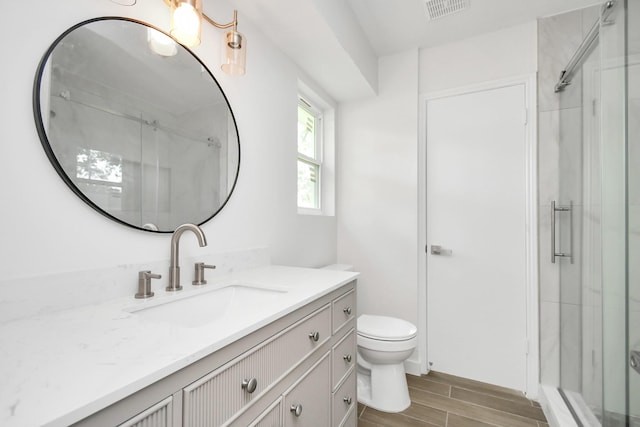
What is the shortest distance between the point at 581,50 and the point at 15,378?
254cm

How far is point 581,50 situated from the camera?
5.42 feet

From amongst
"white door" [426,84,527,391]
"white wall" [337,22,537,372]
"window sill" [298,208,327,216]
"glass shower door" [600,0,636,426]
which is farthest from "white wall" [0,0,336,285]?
"glass shower door" [600,0,636,426]

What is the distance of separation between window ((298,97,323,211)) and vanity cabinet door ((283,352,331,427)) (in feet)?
4.49

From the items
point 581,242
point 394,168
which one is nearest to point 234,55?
point 394,168

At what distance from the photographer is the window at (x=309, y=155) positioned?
8.01 feet

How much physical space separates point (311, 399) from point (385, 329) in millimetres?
946

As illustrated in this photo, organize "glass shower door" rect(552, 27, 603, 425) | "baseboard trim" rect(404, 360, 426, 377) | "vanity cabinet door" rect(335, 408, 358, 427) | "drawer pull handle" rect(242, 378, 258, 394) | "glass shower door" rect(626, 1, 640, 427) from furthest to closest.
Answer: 1. "baseboard trim" rect(404, 360, 426, 377)
2. "glass shower door" rect(552, 27, 603, 425)
3. "vanity cabinet door" rect(335, 408, 358, 427)
4. "glass shower door" rect(626, 1, 640, 427)
5. "drawer pull handle" rect(242, 378, 258, 394)

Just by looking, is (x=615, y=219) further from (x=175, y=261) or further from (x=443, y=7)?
(x=175, y=261)

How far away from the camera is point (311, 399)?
3.66 ft

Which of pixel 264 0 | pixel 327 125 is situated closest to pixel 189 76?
pixel 264 0

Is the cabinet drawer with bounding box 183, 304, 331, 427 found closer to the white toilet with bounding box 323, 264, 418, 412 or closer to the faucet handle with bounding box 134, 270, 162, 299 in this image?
the faucet handle with bounding box 134, 270, 162, 299

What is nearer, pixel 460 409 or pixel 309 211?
pixel 460 409

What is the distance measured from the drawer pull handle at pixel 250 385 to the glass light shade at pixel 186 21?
1.16 meters

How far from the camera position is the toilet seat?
1833 millimetres
